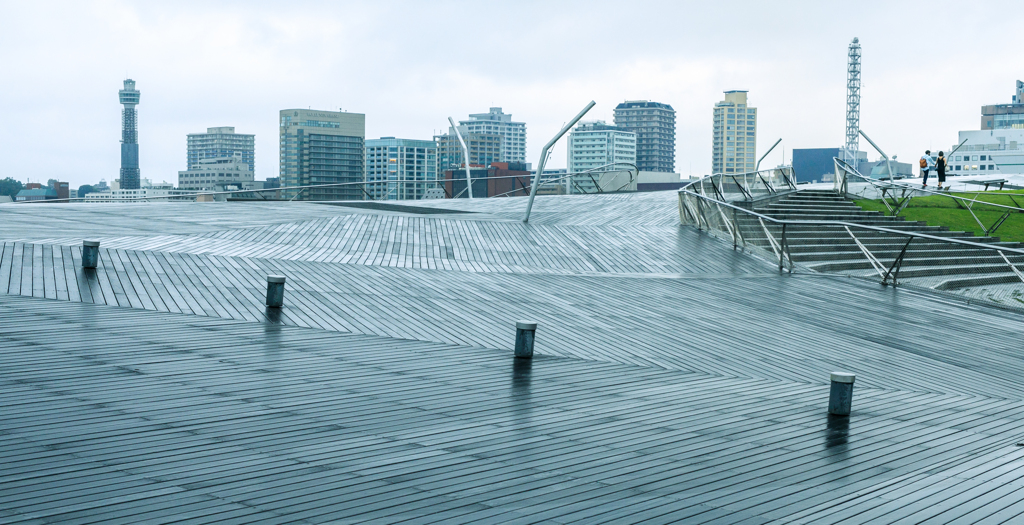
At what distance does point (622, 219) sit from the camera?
21578 millimetres

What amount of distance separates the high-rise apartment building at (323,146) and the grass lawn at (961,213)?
2343cm

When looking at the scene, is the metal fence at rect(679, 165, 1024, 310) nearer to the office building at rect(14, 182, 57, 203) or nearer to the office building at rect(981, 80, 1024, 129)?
the office building at rect(14, 182, 57, 203)

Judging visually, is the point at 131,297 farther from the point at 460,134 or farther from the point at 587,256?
the point at 460,134

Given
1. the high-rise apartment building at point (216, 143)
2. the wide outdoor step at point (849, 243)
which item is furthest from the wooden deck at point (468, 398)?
the high-rise apartment building at point (216, 143)

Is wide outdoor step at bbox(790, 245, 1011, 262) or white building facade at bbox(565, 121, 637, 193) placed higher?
white building facade at bbox(565, 121, 637, 193)

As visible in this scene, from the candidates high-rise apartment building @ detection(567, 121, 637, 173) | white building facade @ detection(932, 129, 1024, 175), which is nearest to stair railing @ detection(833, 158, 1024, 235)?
white building facade @ detection(932, 129, 1024, 175)

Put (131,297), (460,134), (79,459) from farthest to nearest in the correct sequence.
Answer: (460,134) → (131,297) → (79,459)

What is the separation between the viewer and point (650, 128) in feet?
566

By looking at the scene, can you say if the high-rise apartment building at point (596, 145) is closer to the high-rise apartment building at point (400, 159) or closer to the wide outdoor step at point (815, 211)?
the high-rise apartment building at point (400, 159)

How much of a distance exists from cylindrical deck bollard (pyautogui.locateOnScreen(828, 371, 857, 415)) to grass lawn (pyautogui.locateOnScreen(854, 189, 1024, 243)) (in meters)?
17.9

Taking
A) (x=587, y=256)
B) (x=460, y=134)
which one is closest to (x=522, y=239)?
(x=587, y=256)

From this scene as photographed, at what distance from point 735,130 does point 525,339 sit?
592ft

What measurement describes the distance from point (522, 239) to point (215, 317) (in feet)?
31.1

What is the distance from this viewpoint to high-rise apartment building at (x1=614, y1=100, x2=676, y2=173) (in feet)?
559
